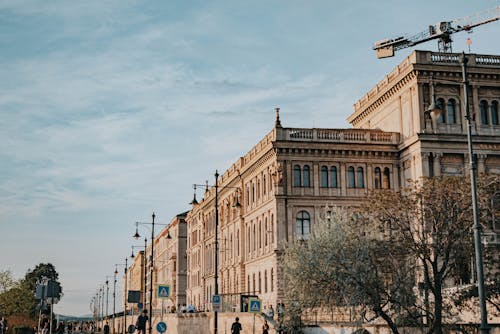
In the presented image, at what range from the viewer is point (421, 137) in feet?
199

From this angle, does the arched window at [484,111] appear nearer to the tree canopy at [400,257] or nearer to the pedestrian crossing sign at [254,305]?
the tree canopy at [400,257]

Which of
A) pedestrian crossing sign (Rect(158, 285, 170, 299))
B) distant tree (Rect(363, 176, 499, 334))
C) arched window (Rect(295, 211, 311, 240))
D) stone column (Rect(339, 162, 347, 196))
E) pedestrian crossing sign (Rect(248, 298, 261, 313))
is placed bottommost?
pedestrian crossing sign (Rect(248, 298, 261, 313))

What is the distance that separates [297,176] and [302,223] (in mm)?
4286

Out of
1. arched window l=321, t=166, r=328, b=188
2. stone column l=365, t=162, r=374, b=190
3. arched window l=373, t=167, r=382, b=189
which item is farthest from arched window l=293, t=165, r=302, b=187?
arched window l=373, t=167, r=382, b=189

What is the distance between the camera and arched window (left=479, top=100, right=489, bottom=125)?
62.9 meters

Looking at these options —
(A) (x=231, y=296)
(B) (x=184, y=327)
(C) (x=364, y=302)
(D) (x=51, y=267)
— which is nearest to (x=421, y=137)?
(A) (x=231, y=296)

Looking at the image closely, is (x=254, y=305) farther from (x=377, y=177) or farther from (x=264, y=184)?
(x=264, y=184)

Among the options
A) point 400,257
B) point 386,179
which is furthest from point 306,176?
point 400,257

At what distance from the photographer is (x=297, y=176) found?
64812mm

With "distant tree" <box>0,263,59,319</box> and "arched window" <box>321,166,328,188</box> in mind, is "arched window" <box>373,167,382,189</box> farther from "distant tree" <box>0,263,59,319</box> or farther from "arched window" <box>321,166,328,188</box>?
"distant tree" <box>0,263,59,319</box>

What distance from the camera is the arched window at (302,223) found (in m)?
64.0

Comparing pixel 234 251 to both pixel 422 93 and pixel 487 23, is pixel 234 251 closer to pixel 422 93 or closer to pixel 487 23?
pixel 422 93

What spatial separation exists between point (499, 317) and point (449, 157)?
27.3m

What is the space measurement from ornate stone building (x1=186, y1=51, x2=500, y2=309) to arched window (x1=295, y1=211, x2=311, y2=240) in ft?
0.29
